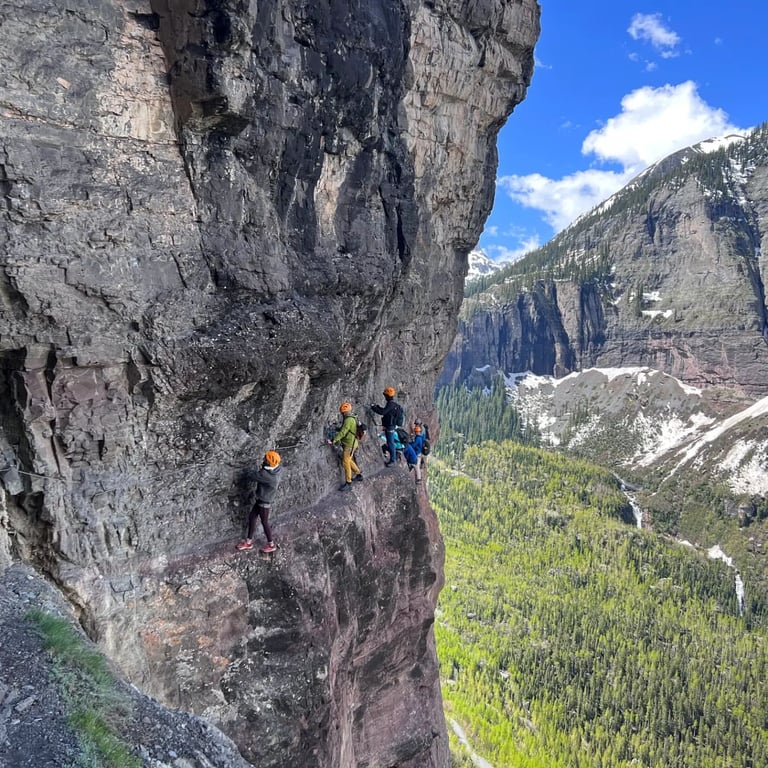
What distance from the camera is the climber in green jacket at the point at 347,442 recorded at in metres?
16.1

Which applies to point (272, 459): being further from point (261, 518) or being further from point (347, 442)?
point (347, 442)

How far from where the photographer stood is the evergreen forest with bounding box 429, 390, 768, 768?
52.7 metres

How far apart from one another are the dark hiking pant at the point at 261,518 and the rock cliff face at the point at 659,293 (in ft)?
500

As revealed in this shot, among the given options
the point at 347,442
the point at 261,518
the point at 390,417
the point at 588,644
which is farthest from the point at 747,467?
the point at 261,518

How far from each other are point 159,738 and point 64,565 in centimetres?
509

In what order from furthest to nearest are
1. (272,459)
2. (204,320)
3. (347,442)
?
(347,442) < (272,459) < (204,320)

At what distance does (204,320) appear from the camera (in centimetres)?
1226

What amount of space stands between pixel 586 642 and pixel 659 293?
4821 inches

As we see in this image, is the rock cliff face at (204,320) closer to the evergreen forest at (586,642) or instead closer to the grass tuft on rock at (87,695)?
the grass tuft on rock at (87,695)

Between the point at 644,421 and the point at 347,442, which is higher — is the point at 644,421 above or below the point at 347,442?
below

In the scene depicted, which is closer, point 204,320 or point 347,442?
point 204,320

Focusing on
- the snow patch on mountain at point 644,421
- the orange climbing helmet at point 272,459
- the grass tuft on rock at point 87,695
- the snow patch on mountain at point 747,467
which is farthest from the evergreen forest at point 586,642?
the grass tuft on rock at point 87,695

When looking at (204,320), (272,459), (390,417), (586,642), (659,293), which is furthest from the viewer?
(659,293)

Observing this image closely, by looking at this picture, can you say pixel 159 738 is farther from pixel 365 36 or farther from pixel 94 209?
pixel 365 36
